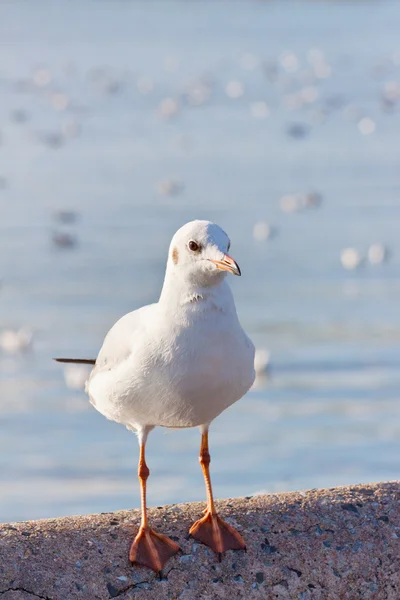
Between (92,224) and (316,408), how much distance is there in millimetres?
3961

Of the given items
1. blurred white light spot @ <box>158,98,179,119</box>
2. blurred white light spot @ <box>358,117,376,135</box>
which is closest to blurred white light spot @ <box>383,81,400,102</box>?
blurred white light spot @ <box>358,117,376,135</box>

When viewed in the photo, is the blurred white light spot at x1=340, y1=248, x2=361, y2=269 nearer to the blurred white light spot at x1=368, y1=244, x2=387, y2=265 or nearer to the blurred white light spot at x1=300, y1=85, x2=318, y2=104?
the blurred white light spot at x1=368, y1=244, x2=387, y2=265

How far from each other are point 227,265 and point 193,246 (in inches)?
7.3

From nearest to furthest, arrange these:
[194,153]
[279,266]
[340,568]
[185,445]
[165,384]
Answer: [165,384], [340,568], [185,445], [279,266], [194,153]

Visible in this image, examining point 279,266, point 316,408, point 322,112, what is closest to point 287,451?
point 316,408

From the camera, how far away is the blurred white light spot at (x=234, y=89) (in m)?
16.5

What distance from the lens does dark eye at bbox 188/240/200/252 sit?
13.0ft

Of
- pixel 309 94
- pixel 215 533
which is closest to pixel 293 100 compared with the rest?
pixel 309 94

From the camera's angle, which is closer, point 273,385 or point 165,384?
point 165,384

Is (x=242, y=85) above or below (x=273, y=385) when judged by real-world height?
above

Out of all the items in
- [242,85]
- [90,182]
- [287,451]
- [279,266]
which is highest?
[242,85]

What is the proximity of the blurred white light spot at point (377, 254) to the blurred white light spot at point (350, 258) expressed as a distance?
4.4 inches

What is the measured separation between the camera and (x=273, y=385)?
311 inches

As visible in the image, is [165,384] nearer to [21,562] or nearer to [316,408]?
[21,562]
